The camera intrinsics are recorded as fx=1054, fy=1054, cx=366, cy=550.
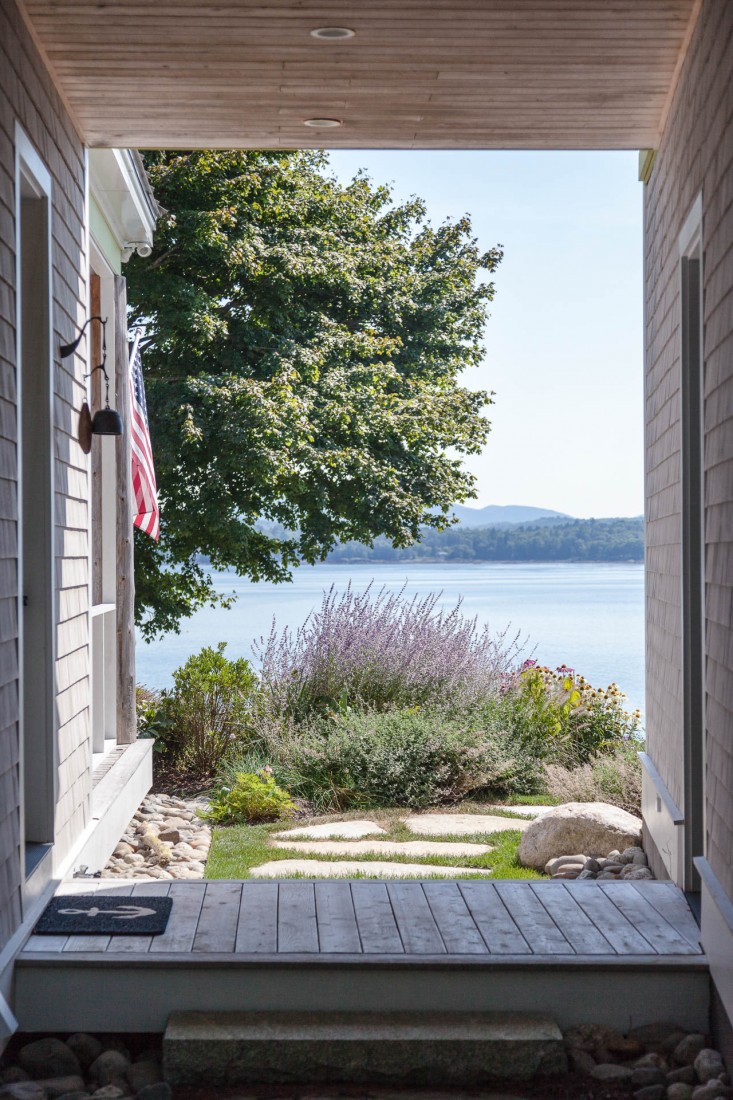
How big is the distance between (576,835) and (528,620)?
2505 centimetres

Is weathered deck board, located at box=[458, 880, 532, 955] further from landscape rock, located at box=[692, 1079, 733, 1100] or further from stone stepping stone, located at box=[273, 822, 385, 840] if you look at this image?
stone stepping stone, located at box=[273, 822, 385, 840]

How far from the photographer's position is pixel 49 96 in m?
3.54

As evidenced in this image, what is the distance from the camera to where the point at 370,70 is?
138 inches

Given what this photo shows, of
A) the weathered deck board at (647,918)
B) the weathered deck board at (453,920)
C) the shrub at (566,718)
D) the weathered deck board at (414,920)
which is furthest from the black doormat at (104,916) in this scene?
the shrub at (566,718)

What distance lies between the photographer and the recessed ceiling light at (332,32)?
10.5 feet

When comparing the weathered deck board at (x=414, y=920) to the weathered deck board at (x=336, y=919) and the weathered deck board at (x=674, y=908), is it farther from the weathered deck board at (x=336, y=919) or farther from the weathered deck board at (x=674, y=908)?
the weathered deck board at (x=674, y=908)

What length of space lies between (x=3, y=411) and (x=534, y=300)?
35911mm

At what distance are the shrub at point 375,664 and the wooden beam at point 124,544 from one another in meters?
1.35

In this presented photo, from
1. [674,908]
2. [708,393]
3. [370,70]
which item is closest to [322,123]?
[370,70]

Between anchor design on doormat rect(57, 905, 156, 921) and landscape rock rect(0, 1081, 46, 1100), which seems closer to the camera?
landscape rock rect(0, 1081, 46, 1100)

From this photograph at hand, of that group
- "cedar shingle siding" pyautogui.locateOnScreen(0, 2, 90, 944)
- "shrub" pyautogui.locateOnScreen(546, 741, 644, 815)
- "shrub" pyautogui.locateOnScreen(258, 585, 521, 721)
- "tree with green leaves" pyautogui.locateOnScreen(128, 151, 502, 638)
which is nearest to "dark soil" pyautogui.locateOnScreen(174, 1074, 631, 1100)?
"cedar shingle siding" pyautogui.locateOnScreen(0, 2, 90, 944)

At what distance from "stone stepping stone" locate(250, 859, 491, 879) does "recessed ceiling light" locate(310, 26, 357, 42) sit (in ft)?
10.7

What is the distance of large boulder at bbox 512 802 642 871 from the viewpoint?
15.8 feet

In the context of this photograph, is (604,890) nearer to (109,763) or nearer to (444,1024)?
(444,1024)
